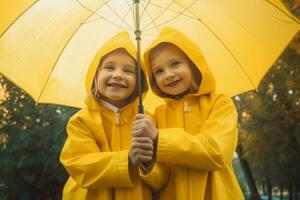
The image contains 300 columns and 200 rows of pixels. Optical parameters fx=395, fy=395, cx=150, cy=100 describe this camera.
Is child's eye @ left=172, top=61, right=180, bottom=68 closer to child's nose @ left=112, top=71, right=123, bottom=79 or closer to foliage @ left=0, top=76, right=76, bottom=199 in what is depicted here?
child's nose @ left=112, top=71, right=123, bottom=79

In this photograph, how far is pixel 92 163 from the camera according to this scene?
9.00ft

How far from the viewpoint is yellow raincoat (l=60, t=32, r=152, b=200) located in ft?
8.89

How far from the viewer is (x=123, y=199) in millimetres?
2807

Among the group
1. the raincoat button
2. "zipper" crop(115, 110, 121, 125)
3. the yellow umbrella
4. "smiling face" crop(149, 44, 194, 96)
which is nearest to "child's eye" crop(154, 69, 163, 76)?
"smiling face" crop(149, 44, 194, 96)

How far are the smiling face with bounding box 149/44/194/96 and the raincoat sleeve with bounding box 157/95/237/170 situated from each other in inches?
18.0

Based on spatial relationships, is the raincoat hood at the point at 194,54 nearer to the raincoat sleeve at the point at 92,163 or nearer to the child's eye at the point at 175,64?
the child's eye at the point at 175,64

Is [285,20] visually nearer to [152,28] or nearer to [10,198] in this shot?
[152,28]

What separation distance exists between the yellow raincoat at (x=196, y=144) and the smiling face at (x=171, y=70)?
A: 6 centimetres

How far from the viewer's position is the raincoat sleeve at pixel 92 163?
8.80ft

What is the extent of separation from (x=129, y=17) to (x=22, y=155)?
13.3 feet

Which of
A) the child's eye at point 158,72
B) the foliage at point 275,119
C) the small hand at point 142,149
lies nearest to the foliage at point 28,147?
the child's eye at point 158,72

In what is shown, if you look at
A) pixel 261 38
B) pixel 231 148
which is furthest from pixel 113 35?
pixel 231 148

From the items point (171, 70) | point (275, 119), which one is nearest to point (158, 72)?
point (171, 70)

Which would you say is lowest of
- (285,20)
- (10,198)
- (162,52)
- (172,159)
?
(10,198)
